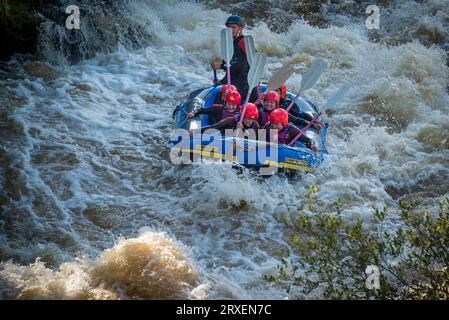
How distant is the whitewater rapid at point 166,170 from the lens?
4.90 m

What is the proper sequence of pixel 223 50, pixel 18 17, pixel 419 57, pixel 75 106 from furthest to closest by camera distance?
pixel 419 57, pixel 18 17, pixel 75 106, pixel 223 50

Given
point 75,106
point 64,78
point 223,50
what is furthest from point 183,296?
point 64,78

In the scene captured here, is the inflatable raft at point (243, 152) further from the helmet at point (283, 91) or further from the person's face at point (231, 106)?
the helmet at point (283, 91)

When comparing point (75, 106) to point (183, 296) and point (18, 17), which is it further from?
point (183, 296)

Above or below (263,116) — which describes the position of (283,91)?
above

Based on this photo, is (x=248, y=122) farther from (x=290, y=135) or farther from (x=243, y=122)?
(x=290, y=135)

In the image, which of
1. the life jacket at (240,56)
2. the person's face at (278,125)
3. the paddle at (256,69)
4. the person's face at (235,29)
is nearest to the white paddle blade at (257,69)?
the paddle at (256,69)

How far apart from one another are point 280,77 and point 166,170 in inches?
72.8

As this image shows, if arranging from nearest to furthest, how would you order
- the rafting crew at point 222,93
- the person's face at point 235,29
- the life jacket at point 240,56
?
the rafting crew at point 222,93, the life jacket at point 240,56, the person's face at point 235,29

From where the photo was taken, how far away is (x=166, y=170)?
22.6 feet

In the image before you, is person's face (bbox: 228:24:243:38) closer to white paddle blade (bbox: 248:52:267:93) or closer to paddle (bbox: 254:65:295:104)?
paddle (bbox: 254:65:295:104)

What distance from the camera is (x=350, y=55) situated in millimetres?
10539

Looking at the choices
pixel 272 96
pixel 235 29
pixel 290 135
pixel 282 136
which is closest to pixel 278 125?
pixel 282 136
